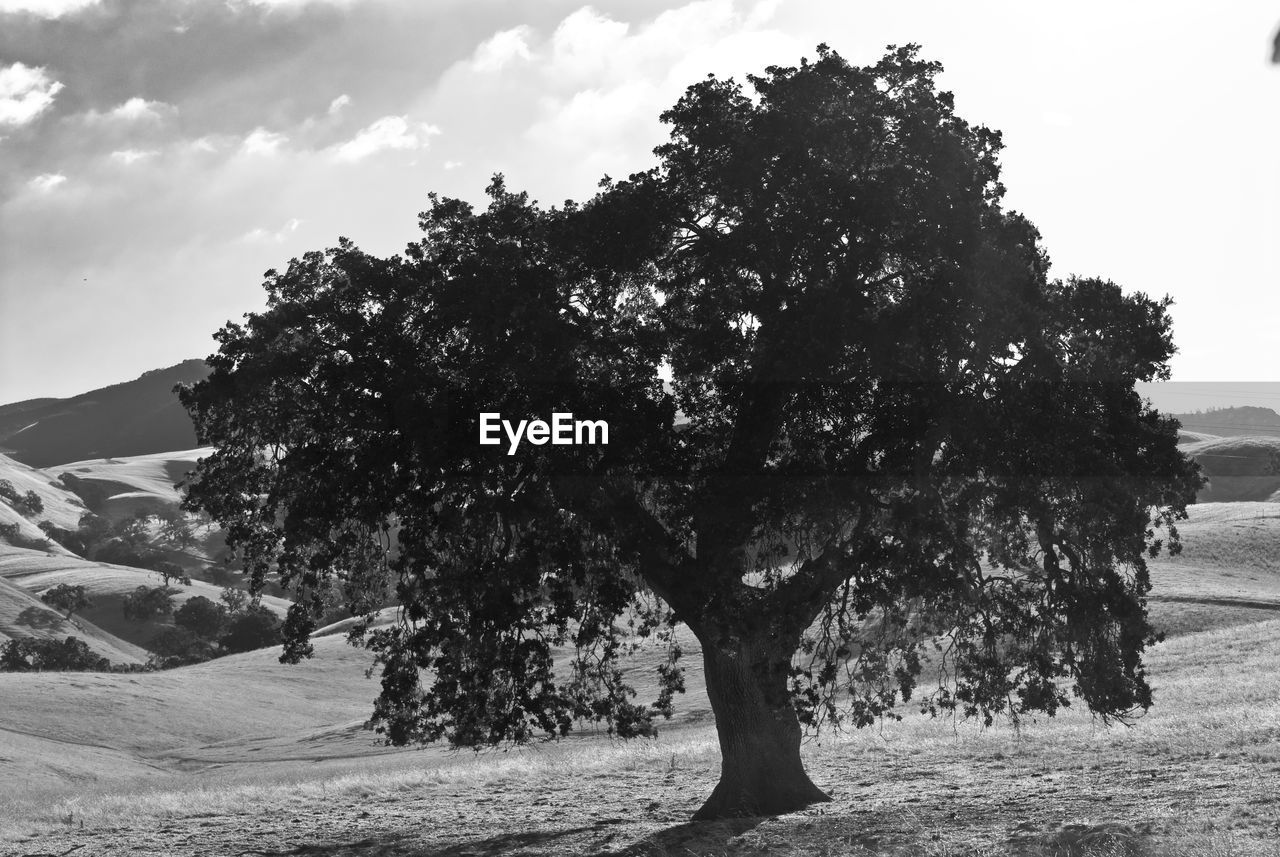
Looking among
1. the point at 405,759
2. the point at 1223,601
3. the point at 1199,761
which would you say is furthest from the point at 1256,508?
the point at 1199,761

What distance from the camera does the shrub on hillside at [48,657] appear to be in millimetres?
98250

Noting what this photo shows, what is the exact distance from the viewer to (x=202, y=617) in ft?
416

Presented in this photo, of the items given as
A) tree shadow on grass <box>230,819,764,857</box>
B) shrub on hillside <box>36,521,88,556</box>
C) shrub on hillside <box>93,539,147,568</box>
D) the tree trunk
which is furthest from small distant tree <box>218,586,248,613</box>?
the tree trunk

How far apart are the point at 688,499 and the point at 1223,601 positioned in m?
45.5

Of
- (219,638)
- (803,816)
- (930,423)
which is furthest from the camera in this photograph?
(219,638)

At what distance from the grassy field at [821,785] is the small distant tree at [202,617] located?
3141 inches

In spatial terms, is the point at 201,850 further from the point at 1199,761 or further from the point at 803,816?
the point at 1199,761

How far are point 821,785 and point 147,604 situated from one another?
12382cm

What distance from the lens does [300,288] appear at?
19859mm

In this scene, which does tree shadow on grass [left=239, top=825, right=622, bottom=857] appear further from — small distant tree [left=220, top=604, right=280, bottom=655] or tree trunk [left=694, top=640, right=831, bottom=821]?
small distant tree [left=220, top=604, right=280, bottom=655]

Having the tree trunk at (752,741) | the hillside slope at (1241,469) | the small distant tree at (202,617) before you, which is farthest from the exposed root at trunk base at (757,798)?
the hillside slope at (1241,469)

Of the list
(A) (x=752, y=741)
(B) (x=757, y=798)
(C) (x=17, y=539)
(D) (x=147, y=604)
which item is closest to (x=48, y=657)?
(D) (x=147, y=604)

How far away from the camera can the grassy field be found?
50.4ft

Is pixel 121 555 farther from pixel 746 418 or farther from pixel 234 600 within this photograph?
pixel 746 418
